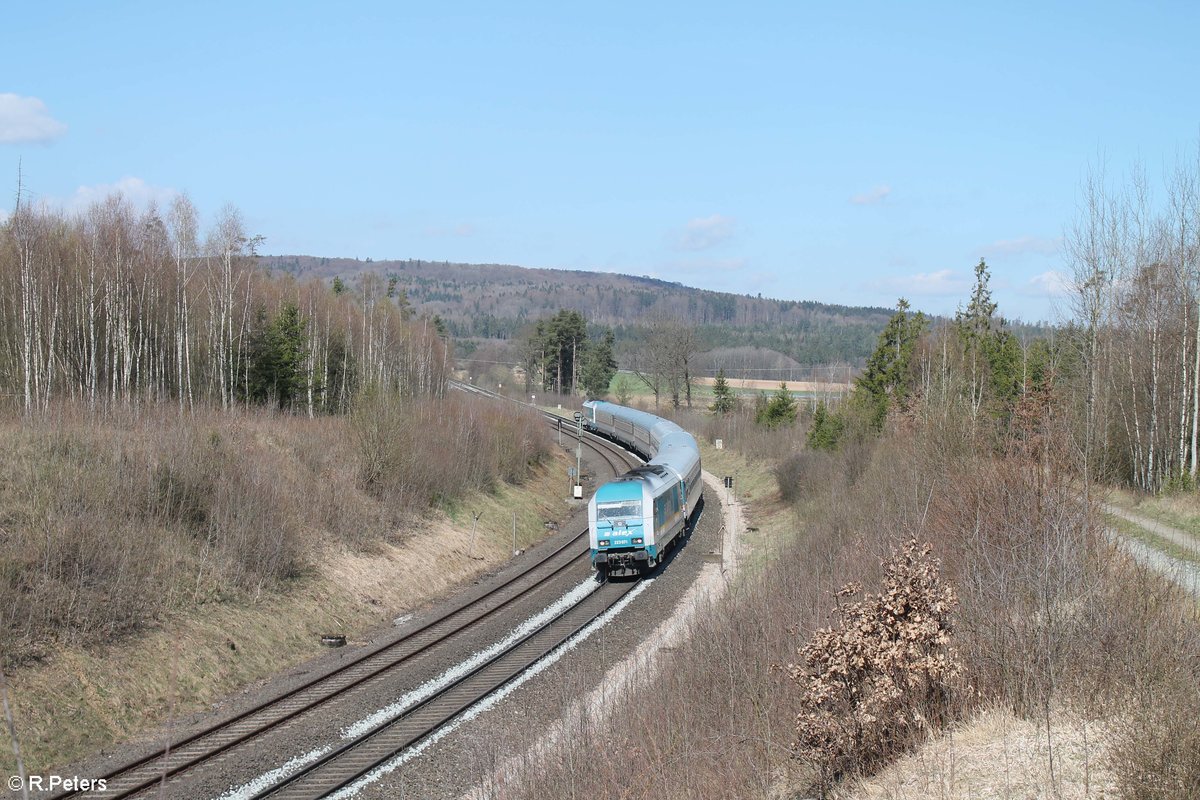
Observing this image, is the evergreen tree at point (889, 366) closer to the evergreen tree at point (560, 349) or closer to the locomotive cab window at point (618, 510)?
the locomotive cab window at point (618, 510)

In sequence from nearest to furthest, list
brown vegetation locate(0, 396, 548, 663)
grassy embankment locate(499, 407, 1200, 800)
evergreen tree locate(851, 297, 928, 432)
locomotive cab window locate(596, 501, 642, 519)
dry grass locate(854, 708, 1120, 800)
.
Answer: dry grass locate(854, 708, 1120, 800), grassy embankment locate(499, 407, 1200, 800), brown vegetation locate(0, 396, 548, 663), locomotive cab window locate(596, 501, 642, 519), evergreen tree locate(851, 297, 928, 432)

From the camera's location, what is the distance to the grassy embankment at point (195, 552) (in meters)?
14.2

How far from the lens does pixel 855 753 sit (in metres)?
7.93

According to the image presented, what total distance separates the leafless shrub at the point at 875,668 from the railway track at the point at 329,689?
5157mm

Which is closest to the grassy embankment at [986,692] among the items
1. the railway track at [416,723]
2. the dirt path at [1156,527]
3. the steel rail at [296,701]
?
the railway track at [416,723]

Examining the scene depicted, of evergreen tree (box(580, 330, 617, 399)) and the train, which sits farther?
evergreen tree (box(580, 330, 617, 399))

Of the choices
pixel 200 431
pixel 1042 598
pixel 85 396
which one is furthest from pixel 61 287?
pixel 1042 598

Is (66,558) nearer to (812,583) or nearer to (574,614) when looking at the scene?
(574,614)

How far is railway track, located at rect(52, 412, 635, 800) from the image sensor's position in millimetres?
11891

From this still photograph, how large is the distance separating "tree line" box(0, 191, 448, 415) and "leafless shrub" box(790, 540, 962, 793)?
22.6 m

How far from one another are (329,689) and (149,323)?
2447 centimetres

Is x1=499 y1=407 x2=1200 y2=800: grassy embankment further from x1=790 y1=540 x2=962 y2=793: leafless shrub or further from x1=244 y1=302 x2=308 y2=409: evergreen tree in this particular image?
x1=244 y1=302 x2=308 y2=409: evergreen tree

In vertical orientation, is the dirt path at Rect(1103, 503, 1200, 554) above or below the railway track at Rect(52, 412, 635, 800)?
above

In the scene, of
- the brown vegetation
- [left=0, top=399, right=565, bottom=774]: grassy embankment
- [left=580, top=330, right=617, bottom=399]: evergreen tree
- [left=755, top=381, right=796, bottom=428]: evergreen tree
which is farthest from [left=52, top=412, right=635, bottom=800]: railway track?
[left=580, top=330, right=617, bottom=399]: evergreen tree
